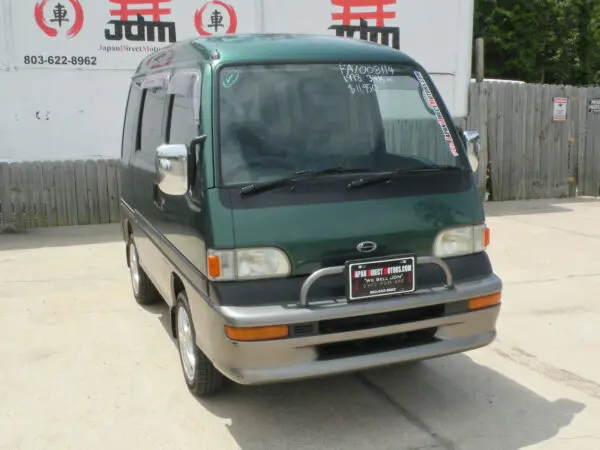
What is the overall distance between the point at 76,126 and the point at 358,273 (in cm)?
749

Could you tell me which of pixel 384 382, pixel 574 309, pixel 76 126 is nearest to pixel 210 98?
pixel 384 382

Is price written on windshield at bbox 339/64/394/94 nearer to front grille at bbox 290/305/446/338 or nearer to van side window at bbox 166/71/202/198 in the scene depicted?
van side window at bbox 166/71/202/198

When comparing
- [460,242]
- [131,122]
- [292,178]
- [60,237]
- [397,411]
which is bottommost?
[397,411]

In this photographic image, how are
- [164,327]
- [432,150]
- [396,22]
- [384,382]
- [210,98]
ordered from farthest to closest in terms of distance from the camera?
1. [396,22]
2. [164,327]
3. [384,382]
4. [432,150]
5. [210,98]

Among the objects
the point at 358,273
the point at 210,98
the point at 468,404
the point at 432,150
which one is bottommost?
the point at 468,404

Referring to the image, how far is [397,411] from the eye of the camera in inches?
150

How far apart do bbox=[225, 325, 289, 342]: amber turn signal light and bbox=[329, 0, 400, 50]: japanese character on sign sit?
8161 millimetres

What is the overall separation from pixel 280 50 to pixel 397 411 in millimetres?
2246

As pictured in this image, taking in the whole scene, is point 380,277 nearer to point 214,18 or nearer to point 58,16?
point 214,18

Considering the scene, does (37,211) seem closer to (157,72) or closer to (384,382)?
(157,72)

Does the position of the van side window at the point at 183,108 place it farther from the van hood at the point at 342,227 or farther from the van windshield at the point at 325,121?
the van hood at the point at 342,227

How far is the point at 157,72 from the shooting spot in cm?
481

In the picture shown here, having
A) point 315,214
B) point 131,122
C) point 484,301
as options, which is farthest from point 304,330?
point 131,122

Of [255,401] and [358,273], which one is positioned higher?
[358,273]
